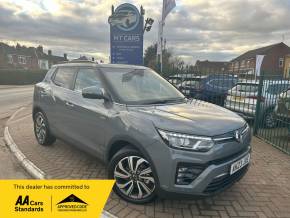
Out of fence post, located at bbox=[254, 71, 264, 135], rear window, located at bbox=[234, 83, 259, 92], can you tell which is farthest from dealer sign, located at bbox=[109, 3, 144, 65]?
fence post, located at bbox=[254, 71, 264, 135]

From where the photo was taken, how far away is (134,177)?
11.2 feet

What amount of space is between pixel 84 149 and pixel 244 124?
235cm

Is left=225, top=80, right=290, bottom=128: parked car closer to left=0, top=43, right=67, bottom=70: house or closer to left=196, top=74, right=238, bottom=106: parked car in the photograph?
left=196, top=74, right=238, bottom=106: parked car

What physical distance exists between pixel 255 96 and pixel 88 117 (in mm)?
5160

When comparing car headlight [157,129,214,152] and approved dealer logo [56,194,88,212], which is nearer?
approved dealer logo [56,194,88,212]

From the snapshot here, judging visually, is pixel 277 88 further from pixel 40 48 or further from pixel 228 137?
pixel 40 48

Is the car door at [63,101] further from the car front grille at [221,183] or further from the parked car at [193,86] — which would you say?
the parked car at [193,86]

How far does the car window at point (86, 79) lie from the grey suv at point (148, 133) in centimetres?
2

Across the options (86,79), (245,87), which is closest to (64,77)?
(86,79)

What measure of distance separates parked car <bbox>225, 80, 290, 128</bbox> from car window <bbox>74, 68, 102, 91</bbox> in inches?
175

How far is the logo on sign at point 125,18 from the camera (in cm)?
996

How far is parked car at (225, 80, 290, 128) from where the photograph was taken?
263 inches

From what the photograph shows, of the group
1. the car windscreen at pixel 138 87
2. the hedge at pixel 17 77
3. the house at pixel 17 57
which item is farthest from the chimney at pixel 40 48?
the car windscreen at pixel 138 87

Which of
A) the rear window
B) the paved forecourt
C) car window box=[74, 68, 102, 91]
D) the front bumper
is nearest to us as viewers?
the front bumper
